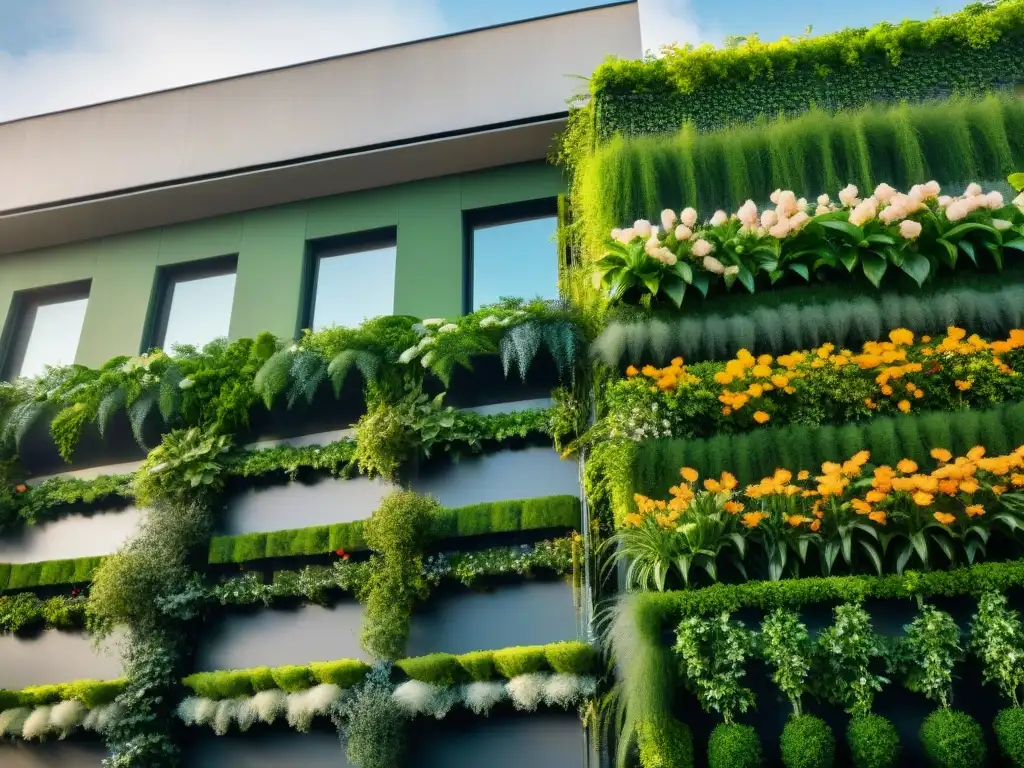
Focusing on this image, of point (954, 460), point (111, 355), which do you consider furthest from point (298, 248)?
point (954, 460)

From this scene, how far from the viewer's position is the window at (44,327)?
38.2 feet

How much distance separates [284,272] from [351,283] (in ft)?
2.67

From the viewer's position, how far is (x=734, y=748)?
5551 mm

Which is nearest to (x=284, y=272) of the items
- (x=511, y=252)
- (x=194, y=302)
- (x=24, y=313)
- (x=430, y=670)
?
(x=194, y=302)

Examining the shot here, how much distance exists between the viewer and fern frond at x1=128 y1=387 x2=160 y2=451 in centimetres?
905

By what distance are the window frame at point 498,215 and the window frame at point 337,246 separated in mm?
868

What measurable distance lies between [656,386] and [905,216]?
2.65 meters

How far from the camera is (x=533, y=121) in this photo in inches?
405

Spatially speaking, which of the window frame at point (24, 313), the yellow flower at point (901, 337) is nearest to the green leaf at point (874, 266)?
the yellow flower at point (901, 337)

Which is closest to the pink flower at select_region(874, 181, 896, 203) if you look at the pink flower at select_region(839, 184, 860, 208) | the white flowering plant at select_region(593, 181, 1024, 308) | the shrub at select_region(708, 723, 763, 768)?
the white flowering plant at select_region(593, 181, 1024, 308)

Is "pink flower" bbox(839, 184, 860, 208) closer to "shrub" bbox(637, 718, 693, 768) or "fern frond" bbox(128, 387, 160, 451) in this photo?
"shrub" bbox(637, 718, 693, 768)

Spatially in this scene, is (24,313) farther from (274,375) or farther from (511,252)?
(511,252)

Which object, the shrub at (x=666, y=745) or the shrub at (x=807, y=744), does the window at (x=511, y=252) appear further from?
the shrub at (x=807, y=744)

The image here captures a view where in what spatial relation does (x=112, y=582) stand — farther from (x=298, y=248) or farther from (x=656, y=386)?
(x=656, y=386)
